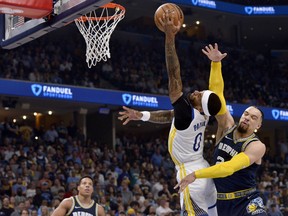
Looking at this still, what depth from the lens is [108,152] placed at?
1845 centimetres

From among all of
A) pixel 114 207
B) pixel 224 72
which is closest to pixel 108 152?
pixel 114 207

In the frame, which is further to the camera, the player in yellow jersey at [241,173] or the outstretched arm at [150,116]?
the outstretched arm at [150,116]

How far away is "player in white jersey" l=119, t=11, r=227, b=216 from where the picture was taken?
18.2ft

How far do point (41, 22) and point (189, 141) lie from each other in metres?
2.73

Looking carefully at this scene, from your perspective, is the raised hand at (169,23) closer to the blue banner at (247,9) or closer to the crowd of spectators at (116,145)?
the crowd of spectators at (116,145)

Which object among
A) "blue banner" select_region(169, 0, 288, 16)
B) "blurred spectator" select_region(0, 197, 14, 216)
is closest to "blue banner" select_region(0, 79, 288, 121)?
"blue banner" select_region(169, 0, 288, 16)

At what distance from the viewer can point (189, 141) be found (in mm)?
5719

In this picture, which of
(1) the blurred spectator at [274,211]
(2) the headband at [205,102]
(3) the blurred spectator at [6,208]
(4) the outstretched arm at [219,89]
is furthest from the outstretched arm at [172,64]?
(1) the blurred spectator at [274,211]

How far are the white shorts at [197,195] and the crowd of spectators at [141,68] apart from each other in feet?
41.6

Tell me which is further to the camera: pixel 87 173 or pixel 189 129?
pixel 87 173

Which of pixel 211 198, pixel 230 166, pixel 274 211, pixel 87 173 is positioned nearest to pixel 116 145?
pixel 87 173

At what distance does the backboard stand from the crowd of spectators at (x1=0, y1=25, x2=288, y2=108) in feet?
32.3

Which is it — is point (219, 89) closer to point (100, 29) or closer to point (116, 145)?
point (100, 29)

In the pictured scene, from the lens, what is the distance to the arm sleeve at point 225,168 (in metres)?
5.16
